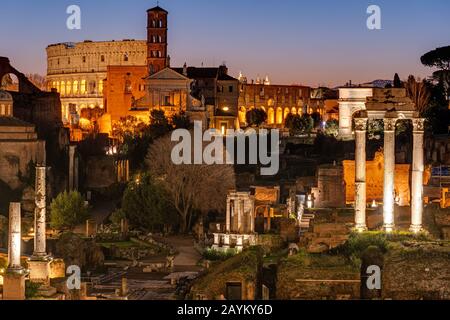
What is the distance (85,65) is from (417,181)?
57.8 metres

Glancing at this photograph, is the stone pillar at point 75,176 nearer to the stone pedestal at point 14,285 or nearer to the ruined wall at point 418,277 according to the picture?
the stone pedestal at point 14,285

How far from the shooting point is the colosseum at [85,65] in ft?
267

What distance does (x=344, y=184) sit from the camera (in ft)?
122

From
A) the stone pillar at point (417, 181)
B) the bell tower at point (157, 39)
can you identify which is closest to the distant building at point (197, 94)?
the bell tower at point (157, 39)

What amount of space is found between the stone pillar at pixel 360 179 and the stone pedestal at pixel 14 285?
8.76 metres

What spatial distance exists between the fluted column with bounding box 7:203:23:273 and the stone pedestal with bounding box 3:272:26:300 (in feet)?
0.47

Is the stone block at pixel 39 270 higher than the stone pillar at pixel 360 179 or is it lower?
lower

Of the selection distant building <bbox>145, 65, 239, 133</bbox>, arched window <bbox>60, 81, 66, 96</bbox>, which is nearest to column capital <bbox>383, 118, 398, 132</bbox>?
distant building <bbox>145, 65, 239, 133</bbox>

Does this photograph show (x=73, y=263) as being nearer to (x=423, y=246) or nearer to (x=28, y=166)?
(x=423, y=246)

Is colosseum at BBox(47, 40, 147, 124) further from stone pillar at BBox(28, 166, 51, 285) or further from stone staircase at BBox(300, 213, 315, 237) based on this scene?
stone pillar at BBox(28, 166, 51, 285)

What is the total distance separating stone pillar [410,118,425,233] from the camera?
29.0 meters

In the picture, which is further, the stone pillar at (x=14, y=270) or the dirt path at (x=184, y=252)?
the dirt path at (x=184, y=252)
